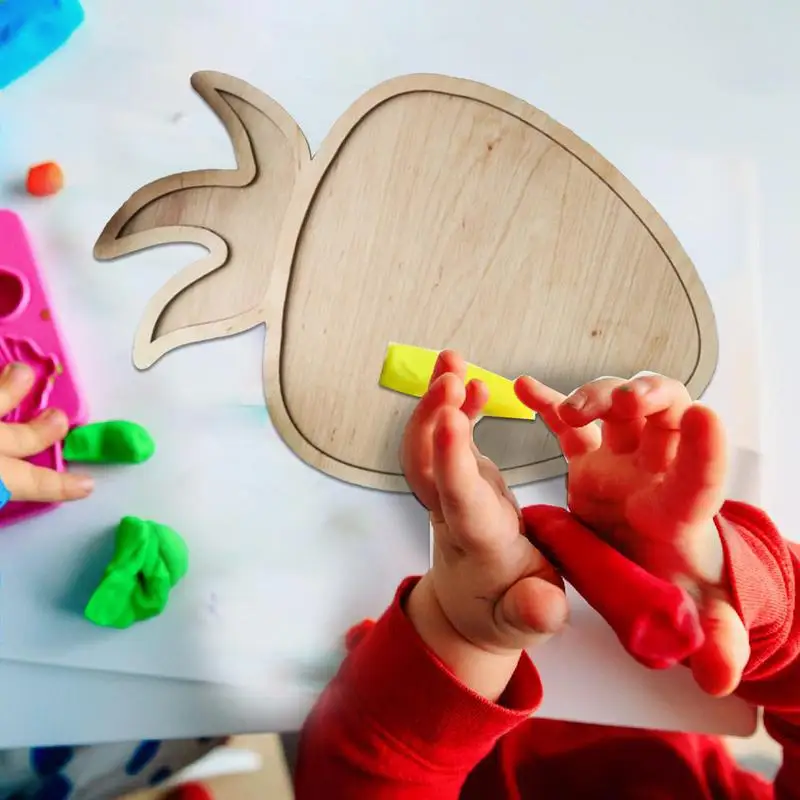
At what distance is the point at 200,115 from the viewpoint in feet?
1.52

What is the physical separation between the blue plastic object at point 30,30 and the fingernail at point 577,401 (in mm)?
383

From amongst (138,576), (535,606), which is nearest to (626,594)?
(535,606)

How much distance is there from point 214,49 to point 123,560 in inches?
11.9

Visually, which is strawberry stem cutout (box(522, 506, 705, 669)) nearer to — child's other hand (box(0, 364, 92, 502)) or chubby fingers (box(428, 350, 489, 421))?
chubby fingers (box(428, 350, 489, 421))

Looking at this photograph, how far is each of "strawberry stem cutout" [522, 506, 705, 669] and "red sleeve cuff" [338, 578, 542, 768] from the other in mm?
68

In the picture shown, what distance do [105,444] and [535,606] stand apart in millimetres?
243

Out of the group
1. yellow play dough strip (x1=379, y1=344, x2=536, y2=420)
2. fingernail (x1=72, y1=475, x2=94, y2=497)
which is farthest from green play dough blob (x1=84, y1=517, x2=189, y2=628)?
yellow play dough strip (x1=379, y1=344, x2=536, y2=420)

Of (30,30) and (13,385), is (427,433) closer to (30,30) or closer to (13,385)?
(13,385)

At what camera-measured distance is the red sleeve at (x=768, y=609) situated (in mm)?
308

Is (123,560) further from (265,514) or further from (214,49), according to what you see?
(214,49)

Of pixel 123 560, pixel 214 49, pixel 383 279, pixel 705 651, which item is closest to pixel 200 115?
pixel 214 49

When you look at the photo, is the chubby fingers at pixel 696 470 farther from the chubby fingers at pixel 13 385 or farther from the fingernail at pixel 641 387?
the chubby fingers at pixel 13 385

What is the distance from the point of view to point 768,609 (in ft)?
1.05

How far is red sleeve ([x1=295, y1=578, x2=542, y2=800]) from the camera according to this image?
1.07 feet
